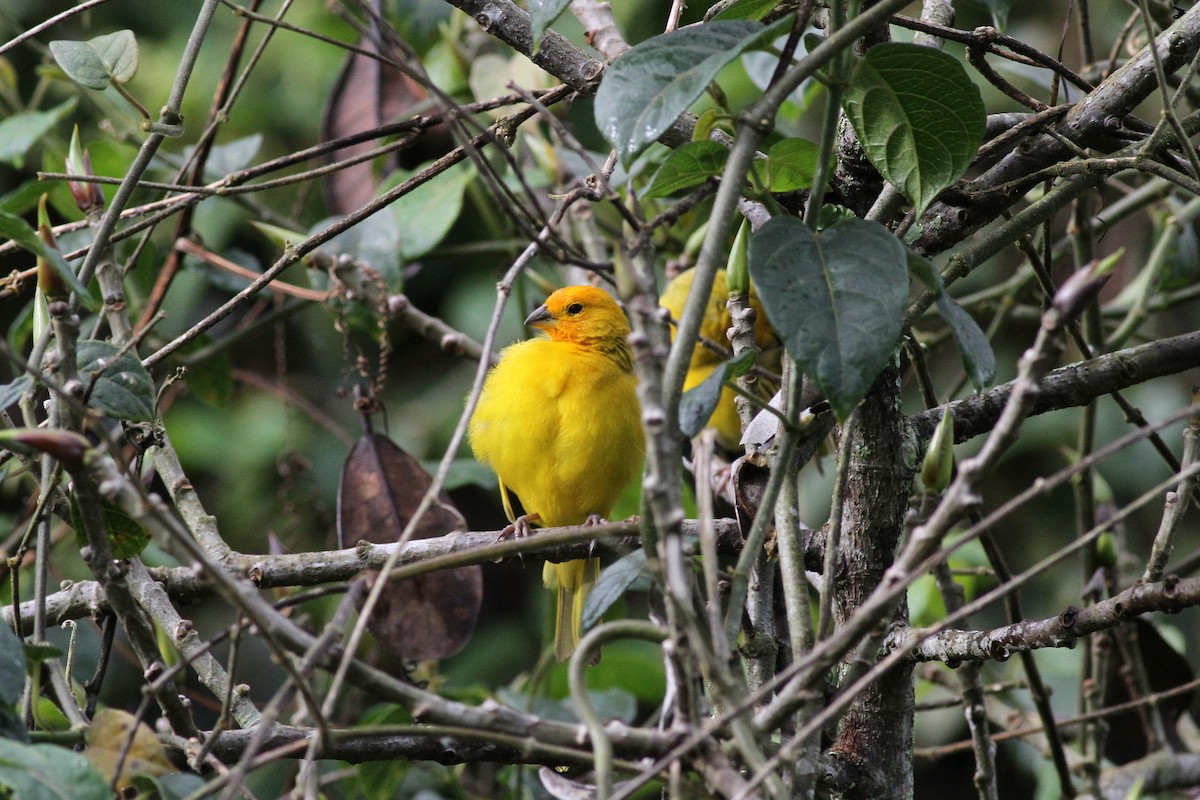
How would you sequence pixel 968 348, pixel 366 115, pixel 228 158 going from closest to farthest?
pixel 968 348 < pixel 228 158 < pixel 366 115

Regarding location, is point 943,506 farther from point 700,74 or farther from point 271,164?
point 271,164

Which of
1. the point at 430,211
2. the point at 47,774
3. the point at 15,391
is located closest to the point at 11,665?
the point at 47,774

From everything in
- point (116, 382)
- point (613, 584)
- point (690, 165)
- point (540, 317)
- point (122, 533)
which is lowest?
point (613, 584)

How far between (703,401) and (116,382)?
0.79 m

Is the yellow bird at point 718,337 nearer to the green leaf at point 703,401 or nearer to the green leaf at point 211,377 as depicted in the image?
the green leaf at point 211,377

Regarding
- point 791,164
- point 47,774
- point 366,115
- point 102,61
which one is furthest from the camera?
point 366,115

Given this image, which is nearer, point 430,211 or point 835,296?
point 835,296

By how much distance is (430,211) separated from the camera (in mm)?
3430

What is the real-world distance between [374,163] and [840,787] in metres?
2.54

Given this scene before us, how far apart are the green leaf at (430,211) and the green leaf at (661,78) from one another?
6.70 feet

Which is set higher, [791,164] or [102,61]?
[102,61]

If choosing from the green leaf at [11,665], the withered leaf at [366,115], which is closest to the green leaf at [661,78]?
the green leaf at [11,665]

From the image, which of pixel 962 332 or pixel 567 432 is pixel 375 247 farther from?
pixel 962 332

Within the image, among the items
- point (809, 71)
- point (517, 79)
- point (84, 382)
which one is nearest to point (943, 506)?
point (809, 71)
